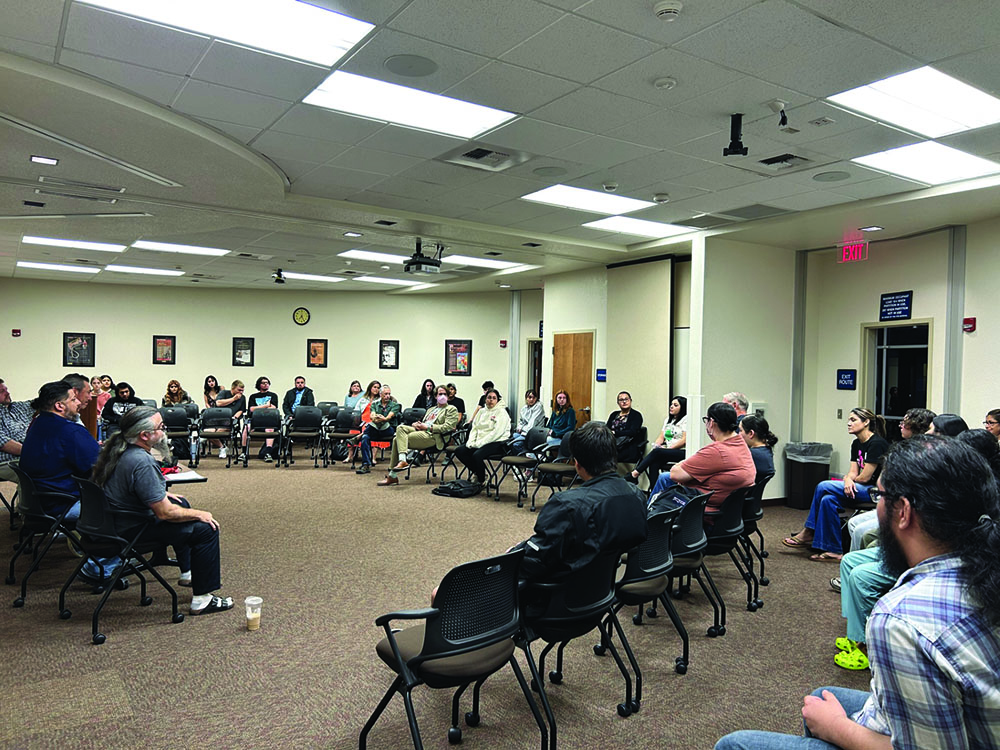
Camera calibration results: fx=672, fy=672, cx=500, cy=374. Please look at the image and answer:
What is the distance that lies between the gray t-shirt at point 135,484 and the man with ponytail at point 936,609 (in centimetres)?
381

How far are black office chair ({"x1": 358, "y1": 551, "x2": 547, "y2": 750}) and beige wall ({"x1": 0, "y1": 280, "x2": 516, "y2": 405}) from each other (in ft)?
39.5

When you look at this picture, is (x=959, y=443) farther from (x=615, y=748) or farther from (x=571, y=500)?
(x=615, y=748)

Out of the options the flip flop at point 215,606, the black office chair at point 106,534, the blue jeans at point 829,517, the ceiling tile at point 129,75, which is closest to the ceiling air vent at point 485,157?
the ceiling tile at point 129,75

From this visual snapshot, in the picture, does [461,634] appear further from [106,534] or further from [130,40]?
[130,40]

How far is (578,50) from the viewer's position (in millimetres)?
3699

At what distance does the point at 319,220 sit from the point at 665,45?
515 cm

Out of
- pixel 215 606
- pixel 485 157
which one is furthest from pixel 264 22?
pixel 215 606

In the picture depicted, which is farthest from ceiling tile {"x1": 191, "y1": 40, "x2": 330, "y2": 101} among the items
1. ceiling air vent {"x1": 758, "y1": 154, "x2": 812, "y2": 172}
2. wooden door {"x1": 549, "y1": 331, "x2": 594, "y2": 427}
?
wooden door {"x1": 549, "y1": 331, "x2": 594, "y2": 427}

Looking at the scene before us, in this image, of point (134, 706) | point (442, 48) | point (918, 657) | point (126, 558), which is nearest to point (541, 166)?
point (442, 48)

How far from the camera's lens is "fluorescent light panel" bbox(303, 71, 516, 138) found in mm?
4272

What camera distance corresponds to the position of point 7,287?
43.1 feet

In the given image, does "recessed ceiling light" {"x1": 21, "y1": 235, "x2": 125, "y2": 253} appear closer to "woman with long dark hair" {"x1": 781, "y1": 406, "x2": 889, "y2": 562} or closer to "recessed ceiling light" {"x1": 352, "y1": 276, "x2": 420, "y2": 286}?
"recessed ceiling light" {"x1": 352, "y1": 276, "x2": 420, "y2": 286}

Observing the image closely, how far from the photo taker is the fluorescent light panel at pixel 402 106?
427 centimetres

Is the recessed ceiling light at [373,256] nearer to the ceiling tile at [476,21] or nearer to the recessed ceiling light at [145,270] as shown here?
the recessed ceiling light at [145,270]
